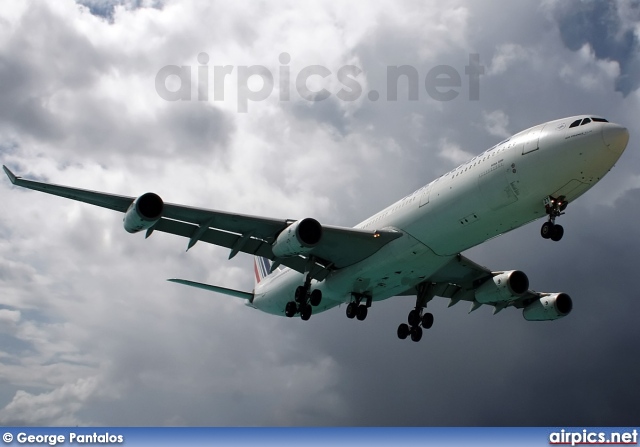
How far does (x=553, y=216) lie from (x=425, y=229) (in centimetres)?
555

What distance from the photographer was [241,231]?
30484 mm

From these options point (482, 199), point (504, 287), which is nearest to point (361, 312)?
point (504, 287)

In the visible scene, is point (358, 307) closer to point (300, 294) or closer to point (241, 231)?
point (300, 294)

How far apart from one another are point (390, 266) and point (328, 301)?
6.37 metres

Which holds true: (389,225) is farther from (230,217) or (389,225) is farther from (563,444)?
(563,444)

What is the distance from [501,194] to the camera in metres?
24.6

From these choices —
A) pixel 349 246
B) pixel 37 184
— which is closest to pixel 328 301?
pixel 349 246

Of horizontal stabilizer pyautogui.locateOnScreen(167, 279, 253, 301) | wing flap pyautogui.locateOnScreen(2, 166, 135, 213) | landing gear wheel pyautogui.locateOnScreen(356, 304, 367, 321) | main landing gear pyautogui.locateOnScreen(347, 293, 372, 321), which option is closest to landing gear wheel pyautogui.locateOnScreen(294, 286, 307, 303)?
main landing gear pyautogui.locateOnScreen(347, 293, 372, 321)

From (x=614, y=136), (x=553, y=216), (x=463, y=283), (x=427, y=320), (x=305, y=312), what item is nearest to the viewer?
(x=614, y=136)

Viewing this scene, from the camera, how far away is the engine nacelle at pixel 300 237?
2797cm

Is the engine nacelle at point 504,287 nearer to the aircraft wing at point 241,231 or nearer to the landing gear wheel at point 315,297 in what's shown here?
the aircraft wing at point 241,231

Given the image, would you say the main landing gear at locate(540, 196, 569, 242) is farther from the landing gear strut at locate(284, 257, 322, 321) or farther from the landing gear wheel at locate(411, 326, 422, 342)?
the landing gear wheel at locate(411, 326, 422, 342)

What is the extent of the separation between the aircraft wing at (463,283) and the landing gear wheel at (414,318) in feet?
5.50

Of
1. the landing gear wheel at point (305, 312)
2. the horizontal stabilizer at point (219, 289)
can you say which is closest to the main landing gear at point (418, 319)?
the landing gear wheel at point (305, 312)
